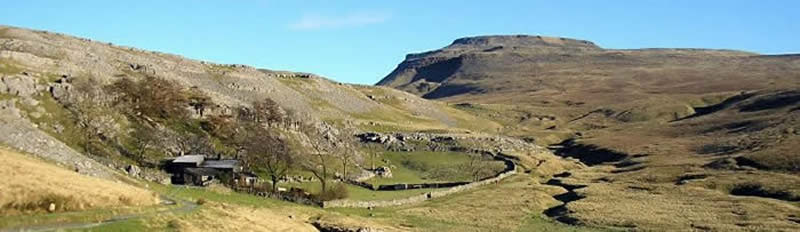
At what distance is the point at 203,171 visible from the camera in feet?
291

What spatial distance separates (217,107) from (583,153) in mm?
91154

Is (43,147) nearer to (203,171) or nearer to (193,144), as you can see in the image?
(203,171)

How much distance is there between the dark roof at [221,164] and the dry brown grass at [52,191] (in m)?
36.1

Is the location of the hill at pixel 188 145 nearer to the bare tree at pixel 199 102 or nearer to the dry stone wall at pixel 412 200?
the bare tree at pixel 199 102

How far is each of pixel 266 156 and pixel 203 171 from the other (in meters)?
13.8

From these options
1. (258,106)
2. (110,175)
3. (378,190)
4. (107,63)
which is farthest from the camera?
(107,63)

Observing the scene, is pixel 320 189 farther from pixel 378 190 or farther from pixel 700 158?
pixel 700 158

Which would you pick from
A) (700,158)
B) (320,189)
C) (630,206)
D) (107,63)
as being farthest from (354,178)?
(700,158)

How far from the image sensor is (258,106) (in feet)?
428

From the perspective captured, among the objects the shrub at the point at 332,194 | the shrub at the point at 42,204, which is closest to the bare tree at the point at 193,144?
the shrub at the point at 332,194

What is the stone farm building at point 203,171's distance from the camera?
279ft

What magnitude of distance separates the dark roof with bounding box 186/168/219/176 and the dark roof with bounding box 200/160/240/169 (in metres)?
0.76

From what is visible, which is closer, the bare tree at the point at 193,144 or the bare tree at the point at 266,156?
the bare tree at the point at 193,144

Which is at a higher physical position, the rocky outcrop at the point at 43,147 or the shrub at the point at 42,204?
the rocky outcrop at the point at 43,147
